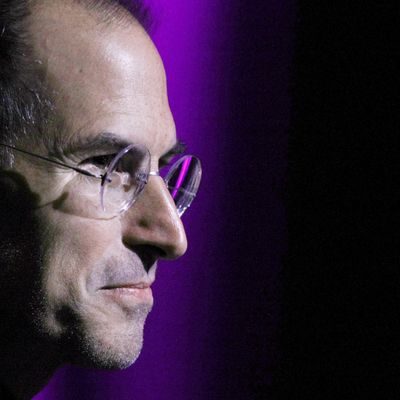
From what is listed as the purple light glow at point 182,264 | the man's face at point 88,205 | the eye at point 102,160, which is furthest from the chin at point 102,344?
the purple light glow at point 182,264

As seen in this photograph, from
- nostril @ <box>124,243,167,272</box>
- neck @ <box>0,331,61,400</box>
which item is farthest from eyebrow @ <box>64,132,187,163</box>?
neck @ <box>0,331,61,400</box>

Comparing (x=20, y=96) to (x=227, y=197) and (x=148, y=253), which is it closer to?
(x=148, y=253)

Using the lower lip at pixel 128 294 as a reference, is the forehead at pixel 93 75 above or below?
above

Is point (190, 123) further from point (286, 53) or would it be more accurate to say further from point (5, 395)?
point (5, 395)

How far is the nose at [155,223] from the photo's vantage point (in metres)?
0.92

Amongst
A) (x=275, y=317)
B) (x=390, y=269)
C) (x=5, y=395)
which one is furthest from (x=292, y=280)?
(x=5, y=395)

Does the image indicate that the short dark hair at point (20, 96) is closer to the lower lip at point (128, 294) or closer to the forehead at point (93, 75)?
the forehead at point (93, 75)

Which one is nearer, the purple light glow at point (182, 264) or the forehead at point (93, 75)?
the forehead at point (93, 75)

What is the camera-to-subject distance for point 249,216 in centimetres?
136

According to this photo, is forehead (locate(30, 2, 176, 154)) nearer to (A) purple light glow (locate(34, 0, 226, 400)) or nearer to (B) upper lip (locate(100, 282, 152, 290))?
(B) upper lip (locate(100, 282, 152, 290))

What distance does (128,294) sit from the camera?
36.2 inches

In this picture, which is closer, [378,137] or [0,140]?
[0,140]

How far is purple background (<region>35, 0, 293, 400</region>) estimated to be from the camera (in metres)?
1.35

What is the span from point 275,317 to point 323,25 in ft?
2.13
